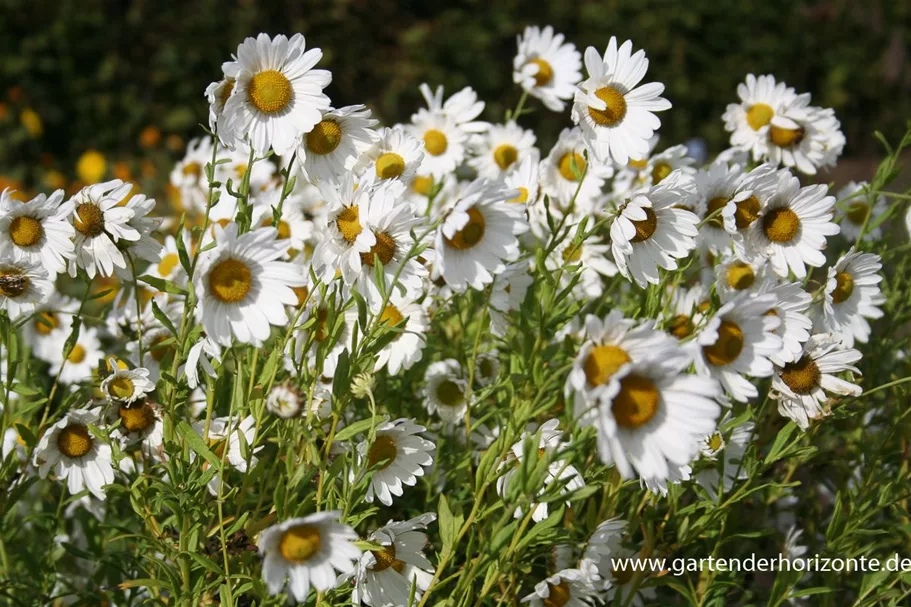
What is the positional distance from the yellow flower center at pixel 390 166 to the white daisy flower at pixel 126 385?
0.51 metres

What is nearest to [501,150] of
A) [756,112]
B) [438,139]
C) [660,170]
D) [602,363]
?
[438,139]

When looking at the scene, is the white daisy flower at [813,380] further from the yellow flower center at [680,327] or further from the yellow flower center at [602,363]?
the yellow flower center at [602,363]

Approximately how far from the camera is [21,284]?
1.43 m

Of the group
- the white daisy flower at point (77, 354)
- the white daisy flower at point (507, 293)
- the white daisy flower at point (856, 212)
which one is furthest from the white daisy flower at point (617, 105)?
the white daisy flower at point (77, 354)

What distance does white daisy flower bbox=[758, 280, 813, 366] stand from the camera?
1.30 meters

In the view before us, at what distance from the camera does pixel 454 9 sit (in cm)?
571

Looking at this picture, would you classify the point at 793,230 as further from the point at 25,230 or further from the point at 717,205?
the point at 25,230

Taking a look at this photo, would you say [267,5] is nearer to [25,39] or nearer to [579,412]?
[25,39]

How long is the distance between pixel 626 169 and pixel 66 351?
132 centimetres

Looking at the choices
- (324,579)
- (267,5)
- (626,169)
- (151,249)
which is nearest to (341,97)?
(267,5)

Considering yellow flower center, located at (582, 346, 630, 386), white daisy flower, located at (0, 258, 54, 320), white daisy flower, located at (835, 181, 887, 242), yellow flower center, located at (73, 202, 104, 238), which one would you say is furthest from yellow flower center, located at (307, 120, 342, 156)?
white daisy flower, located at (835, 181, 887, 242)

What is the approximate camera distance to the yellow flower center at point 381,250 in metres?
1.34

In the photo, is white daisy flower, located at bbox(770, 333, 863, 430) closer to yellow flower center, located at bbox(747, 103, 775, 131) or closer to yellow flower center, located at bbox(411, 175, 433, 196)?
yellow flower center, located at bbox(747, 103, 775, 131)

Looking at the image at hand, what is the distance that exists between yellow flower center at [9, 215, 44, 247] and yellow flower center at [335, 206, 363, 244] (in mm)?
508
